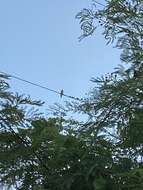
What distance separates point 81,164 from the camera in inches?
171

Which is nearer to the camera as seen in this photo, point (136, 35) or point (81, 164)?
point (81, 164)

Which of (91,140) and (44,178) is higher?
(91,140)

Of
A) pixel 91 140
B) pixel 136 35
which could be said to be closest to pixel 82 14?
pixel 136 35

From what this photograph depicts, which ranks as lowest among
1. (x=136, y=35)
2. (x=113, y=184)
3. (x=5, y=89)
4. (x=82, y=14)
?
(x=113, y=184)

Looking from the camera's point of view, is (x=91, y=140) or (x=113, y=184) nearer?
(x=113, y=184)

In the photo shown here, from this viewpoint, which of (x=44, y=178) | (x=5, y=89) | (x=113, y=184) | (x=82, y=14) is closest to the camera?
→ (x=113, y=184)

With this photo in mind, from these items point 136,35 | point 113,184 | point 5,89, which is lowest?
point 113,184

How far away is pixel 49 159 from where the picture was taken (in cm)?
466

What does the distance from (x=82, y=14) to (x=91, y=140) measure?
64.1 inches

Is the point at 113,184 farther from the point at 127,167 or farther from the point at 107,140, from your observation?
the point at 107,140

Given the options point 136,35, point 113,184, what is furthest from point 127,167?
point 136,35

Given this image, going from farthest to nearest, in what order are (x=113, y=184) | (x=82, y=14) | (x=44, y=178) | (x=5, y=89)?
(x=82, y=14) < (x=5, y=89) < (x=44, y=178) < (x=113, y=184)

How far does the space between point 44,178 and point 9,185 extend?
0.40 m

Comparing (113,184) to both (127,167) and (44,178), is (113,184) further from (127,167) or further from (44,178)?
(44,178)
